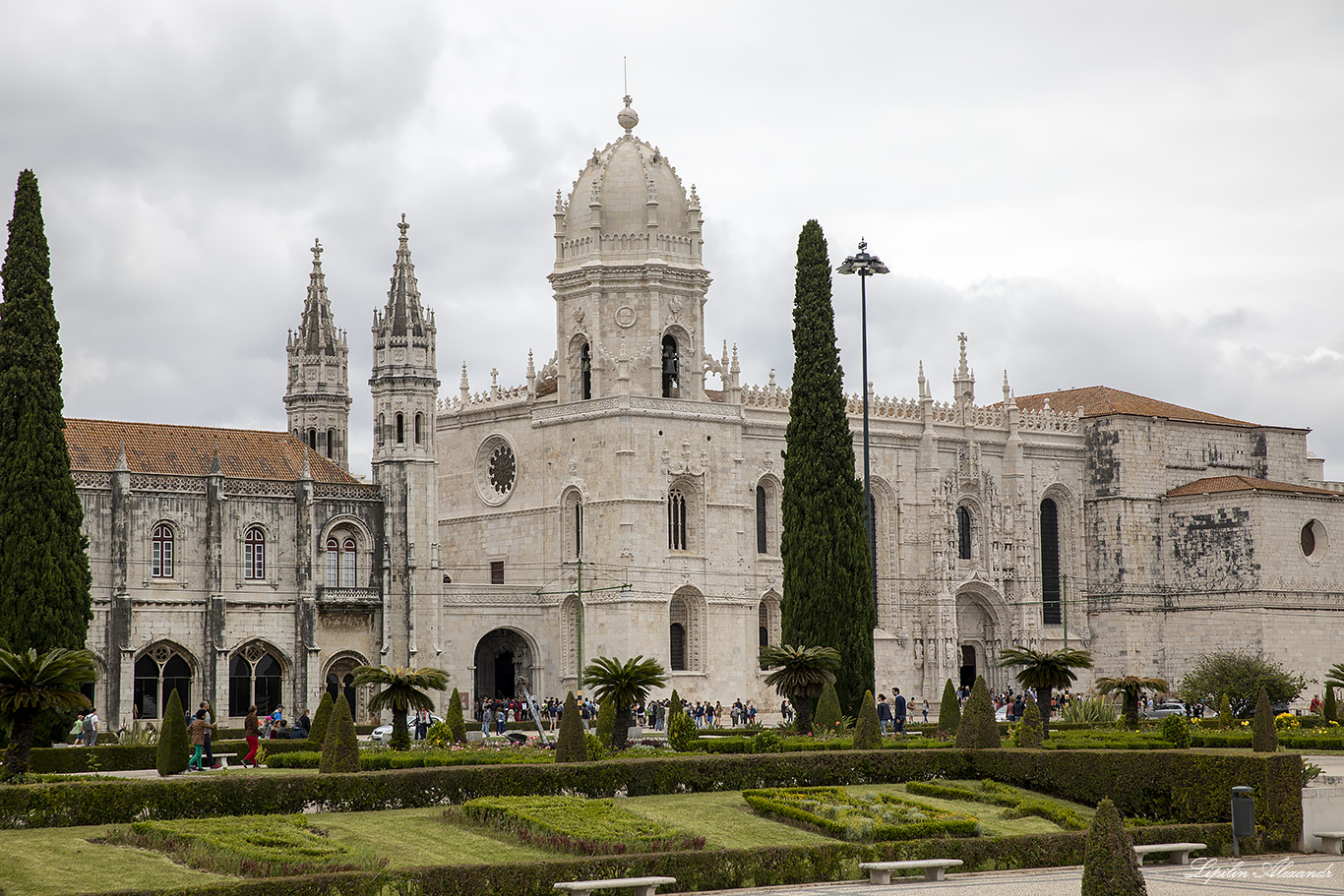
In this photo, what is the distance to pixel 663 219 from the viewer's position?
62.6 meters

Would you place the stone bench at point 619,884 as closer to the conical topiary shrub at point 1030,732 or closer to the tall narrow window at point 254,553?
the conical topiary shrub at point 1030,732

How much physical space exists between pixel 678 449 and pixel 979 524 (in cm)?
1552

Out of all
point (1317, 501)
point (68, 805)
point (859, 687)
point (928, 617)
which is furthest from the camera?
point (1317, 501)

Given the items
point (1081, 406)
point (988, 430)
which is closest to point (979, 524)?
point (988, 430)

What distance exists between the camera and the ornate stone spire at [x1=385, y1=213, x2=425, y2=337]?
2317 inches

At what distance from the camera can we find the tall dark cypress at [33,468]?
41.4 meters

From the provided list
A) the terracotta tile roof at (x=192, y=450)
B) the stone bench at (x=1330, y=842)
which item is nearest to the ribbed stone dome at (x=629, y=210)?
the terracotta tile roof at (x=192, y=450)

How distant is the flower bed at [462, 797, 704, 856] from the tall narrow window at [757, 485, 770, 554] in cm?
3787

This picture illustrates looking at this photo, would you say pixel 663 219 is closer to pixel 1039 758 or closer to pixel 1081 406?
pixel 1081 406

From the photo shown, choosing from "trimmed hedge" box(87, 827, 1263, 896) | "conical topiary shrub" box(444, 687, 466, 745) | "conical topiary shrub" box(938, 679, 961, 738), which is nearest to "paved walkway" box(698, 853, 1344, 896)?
"trimmed hedge" box(87, 827, 1263, 896)

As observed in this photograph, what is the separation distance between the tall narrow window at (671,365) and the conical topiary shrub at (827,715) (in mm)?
24313

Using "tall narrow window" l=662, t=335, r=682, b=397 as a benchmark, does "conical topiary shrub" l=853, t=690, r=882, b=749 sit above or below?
below

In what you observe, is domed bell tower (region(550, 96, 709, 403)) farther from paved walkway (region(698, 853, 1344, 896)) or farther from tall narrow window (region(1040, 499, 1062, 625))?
paved walkway (region(698, 853, 1344, 896))

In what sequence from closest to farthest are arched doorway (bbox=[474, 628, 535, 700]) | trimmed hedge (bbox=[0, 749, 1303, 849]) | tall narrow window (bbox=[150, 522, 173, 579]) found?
trimmed hedge (bbox=[0, 749, 1303, 849])
tall narrow window (bbox=[150, 522, 173, 579])
arched doorway (bbox=[474, 628, 535, 700])
